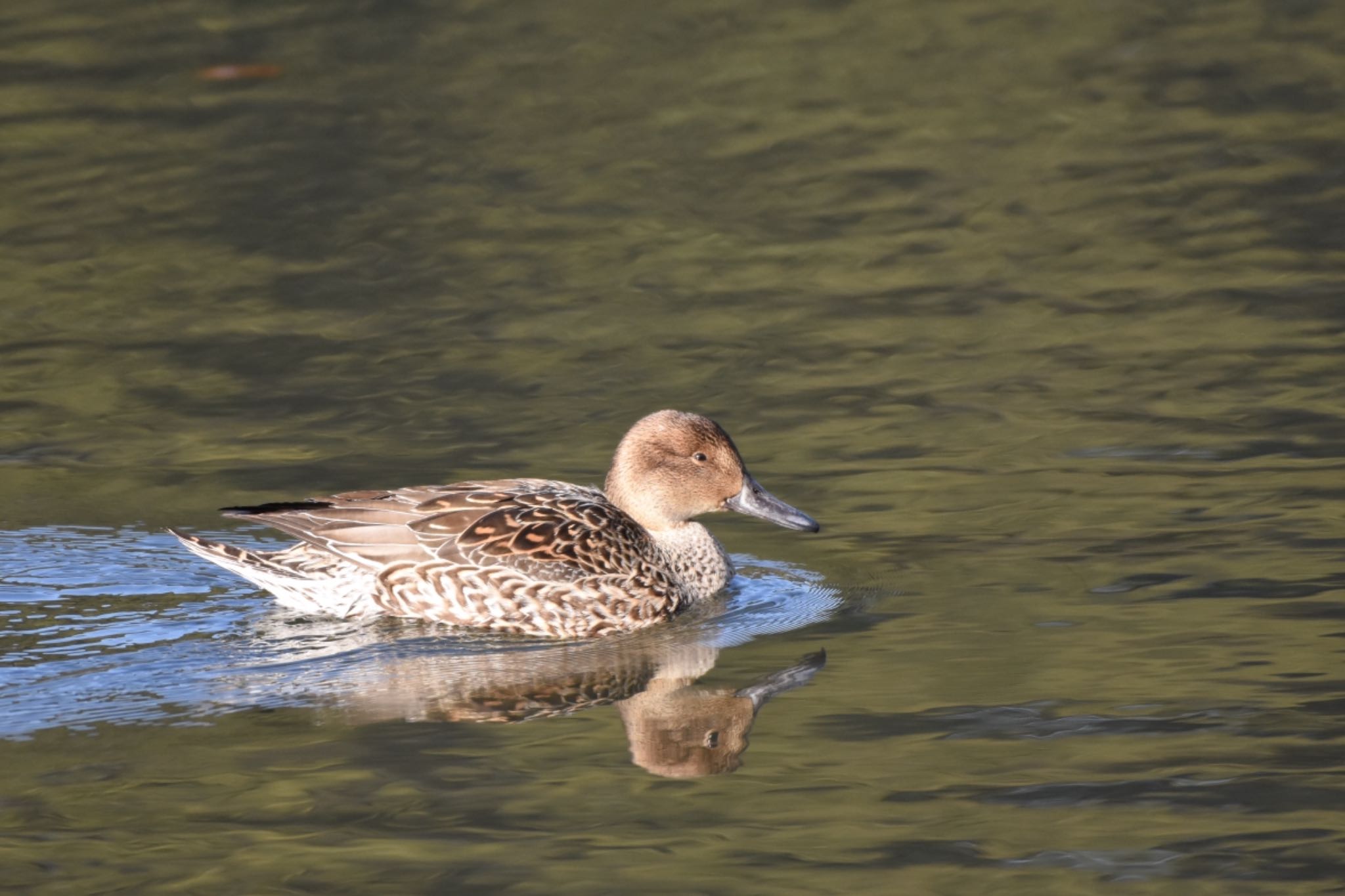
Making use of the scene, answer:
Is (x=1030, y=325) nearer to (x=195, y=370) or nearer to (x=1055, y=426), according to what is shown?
Result: (x=1055, y=426)

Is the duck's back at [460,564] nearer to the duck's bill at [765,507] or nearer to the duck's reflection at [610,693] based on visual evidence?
the duck's reflection at [610,693]

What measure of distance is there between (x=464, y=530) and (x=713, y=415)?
2463 millimetres

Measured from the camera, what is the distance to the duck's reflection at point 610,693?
6.68m

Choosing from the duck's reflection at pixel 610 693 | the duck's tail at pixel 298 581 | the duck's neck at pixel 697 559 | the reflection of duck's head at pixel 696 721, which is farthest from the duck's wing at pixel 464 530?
the reflection of duck's head at pixel 696 721

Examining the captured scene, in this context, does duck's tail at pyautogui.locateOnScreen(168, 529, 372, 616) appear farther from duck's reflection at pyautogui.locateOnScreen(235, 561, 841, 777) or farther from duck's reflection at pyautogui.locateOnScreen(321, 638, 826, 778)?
duck's reflection at pyautogui.locateOnScreen(321, 638, 826, 778)

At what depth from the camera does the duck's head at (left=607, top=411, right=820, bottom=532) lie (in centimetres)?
885

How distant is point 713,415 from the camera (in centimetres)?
1060

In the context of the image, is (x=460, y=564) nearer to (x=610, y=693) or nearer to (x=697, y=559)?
(x=697, y=559)

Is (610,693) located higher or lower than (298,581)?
lower

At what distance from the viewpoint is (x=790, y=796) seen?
616 cm

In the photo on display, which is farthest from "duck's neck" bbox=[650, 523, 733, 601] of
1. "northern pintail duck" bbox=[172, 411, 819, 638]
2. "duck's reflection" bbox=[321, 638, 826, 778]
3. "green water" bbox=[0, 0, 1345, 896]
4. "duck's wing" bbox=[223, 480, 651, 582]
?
"duck's reflection" bbox=[321, 638, 826, 778]

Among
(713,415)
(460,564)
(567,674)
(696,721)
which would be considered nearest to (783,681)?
(696,721)

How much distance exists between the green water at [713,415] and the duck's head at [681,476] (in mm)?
372

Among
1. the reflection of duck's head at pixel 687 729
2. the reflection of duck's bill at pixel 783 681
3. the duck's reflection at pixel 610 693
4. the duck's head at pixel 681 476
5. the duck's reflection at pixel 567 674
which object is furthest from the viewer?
the duck's head at pixel 681 476
